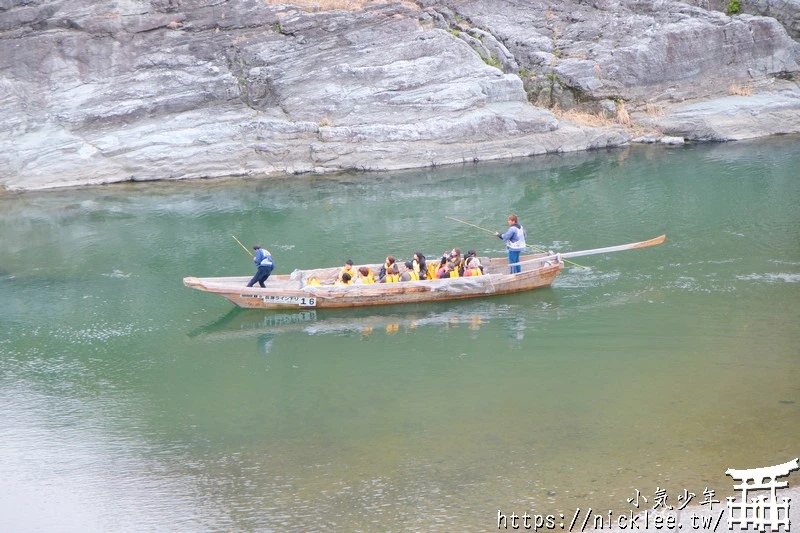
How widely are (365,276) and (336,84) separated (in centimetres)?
1921

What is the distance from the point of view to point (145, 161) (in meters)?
35.8

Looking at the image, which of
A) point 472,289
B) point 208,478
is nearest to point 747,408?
point 472,289

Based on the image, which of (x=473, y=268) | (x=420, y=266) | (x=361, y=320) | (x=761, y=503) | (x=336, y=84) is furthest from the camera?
(x=336, y=84)

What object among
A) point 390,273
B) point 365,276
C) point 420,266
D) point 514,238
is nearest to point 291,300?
point 365,276

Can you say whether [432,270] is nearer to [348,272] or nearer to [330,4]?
[348,272]

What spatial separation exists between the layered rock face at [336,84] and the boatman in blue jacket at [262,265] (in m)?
16.3

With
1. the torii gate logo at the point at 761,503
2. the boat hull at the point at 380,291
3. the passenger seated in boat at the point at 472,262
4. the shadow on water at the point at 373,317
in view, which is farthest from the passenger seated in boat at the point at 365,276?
the torii gate logo at the point at 761,503

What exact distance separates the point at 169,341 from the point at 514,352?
7.88 metres

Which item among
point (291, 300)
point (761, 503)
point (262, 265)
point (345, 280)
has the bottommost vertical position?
point (761, 503)

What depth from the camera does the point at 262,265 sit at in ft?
65.7

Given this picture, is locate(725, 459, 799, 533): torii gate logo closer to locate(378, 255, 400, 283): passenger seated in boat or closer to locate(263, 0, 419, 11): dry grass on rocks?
locate(378, 255, 400, 283): passenger seated in boat

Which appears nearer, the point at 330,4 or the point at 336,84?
the point at 336,84

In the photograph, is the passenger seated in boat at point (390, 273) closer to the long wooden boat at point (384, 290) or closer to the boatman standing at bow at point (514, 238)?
the long wooden boat at point (384, 290)

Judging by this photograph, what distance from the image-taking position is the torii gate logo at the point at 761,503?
1029 cm
